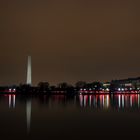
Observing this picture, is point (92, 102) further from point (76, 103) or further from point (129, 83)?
point (129, 83)

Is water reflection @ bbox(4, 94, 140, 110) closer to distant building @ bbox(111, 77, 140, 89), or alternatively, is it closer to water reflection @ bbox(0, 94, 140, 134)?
water reflection @ bbox(0, 94, 140, 134)

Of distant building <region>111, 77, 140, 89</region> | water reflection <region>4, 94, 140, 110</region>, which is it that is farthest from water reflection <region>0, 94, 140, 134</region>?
distant building <region>111, 77, 140, 89</region>

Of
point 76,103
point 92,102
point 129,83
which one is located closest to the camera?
point 76,103

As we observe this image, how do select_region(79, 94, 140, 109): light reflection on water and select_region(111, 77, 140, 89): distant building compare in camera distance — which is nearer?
select_region(79, 94, 140, 109): light reflection on water

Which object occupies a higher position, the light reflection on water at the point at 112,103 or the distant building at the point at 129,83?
the distant building at the point at 129,83

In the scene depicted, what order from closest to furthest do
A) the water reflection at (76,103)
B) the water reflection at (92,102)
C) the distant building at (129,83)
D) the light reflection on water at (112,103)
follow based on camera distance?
the water reflection at (76,103), the light reflection on water at (112,103), the water reflection at (92,102), the distant building at (129,83)

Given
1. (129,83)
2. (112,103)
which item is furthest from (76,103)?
(129,83)

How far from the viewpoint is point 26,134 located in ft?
64.2

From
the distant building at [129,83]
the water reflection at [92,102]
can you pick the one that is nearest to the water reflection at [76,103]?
the water reflection at [92,102]

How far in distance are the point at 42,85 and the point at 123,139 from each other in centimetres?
12263

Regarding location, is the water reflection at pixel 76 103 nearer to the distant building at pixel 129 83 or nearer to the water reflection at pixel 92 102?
the water reflection at pixel 92 102

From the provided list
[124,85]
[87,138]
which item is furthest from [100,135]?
[124,85]

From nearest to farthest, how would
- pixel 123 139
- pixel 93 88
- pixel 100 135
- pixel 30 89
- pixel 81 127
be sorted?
pixel 123 139, pixel 100 135, pixel 81 127, pixel 30 89, pixel 93 88

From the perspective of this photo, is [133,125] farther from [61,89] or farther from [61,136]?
[61,89]
